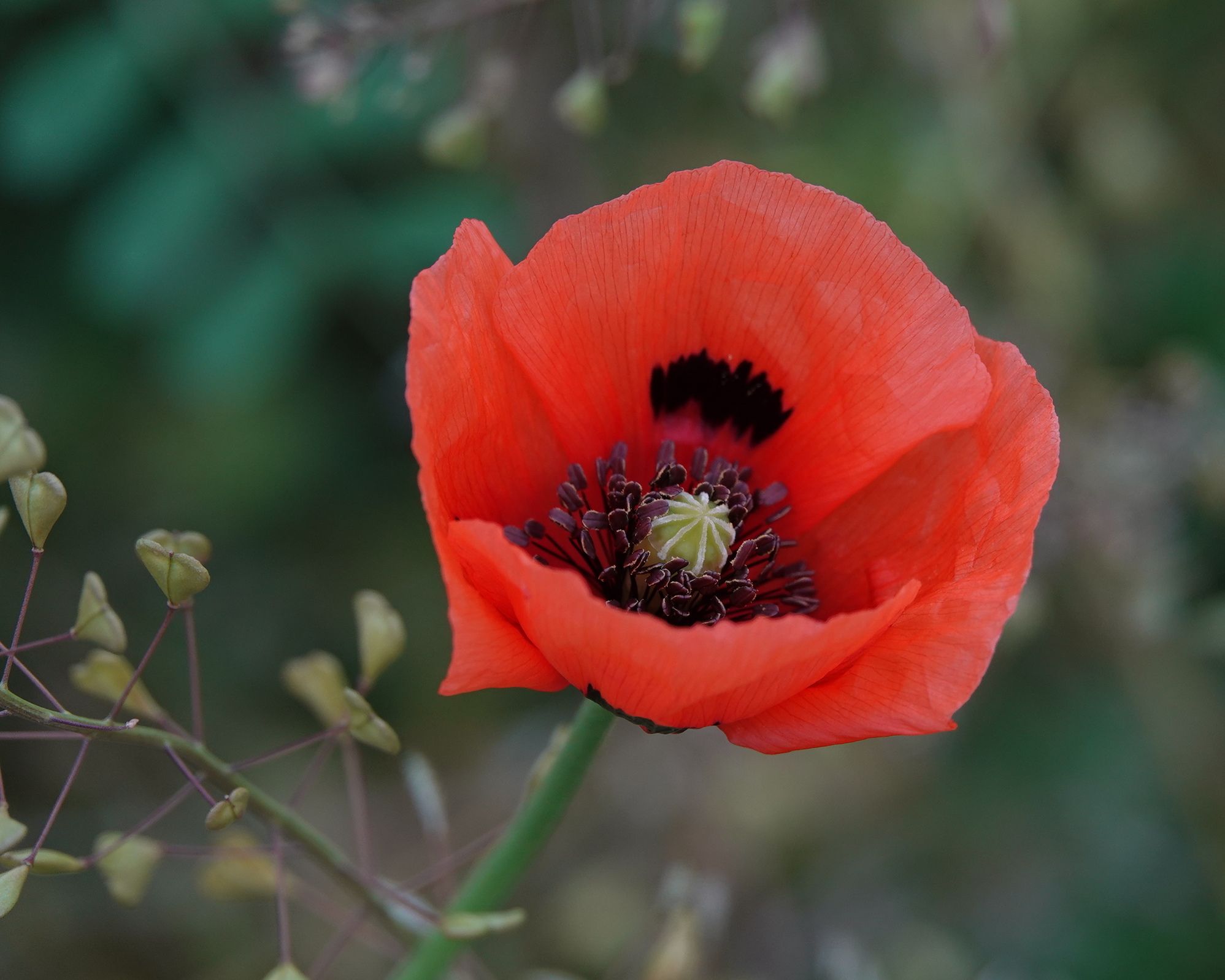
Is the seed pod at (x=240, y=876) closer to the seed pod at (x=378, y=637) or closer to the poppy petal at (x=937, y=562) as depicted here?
the seed pod at (x=378, y=637)

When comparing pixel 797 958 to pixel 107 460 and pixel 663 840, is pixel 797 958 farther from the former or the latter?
pixel 107 460

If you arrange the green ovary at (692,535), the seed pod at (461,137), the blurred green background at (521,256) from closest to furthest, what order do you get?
the green ovary at (692,535) → the seed pod at (461,137) → the blurred green background at (521,256)

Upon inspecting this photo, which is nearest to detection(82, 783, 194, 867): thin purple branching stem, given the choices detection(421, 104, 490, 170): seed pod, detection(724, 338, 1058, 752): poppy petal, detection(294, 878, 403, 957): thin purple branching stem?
detection(294, 878, 403, 957): thin purple branching stem

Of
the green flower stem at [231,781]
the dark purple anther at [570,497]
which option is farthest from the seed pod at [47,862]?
the dark purple anther at [570,497]

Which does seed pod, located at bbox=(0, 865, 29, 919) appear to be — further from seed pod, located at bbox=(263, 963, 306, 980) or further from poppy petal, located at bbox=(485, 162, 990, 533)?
poppy petal, located at bbox=(485, 162, 990, 533)

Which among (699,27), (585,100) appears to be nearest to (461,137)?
(585,100)

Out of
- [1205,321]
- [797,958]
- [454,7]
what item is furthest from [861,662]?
[1205,321]

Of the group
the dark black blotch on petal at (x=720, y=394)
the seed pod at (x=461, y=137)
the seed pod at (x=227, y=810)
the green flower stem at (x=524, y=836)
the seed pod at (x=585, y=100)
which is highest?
the seed pod at (x=585, y=100)
